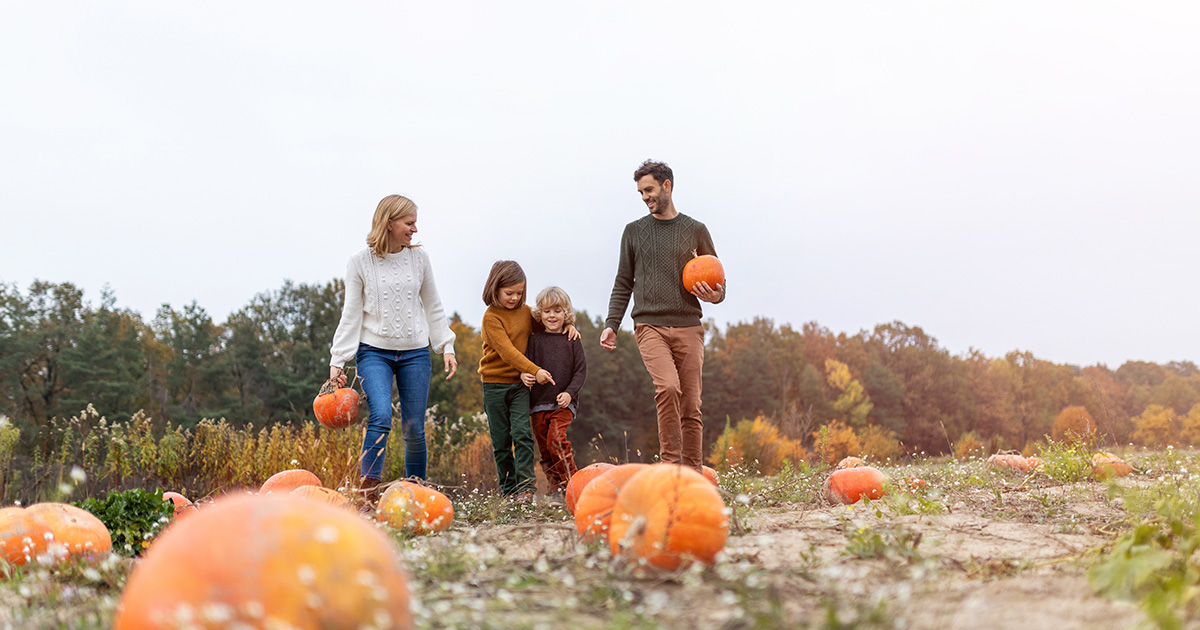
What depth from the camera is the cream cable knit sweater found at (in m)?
5.18

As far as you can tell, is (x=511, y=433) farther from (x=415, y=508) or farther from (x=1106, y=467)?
(x=1106, y=467)

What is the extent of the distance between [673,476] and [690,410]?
2.93m

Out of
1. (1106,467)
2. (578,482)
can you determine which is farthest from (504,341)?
(1106,467)

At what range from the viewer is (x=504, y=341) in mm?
5703

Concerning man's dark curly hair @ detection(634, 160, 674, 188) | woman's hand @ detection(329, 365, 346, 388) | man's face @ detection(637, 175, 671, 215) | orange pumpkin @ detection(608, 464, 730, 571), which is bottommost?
orange pumpkin @ detection(608, 464, 730, 571)

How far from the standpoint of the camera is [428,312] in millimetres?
5648

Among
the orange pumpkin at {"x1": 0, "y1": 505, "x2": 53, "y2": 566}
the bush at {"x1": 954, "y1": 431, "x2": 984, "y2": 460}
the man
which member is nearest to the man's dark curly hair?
the man

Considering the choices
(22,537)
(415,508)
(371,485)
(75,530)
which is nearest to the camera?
(22,537)

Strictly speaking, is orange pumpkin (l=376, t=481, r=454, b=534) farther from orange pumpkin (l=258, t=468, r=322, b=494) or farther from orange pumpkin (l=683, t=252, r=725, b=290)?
orange pumpkin (l=683, t=252, r=725, b=290)

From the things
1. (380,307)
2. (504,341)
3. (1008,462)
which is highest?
(380,307)

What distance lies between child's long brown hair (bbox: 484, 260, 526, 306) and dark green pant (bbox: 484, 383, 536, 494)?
2.33ft

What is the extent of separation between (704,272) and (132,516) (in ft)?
12.8

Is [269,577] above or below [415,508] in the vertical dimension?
above

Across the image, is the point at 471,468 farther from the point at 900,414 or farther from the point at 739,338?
the point at 900,414
